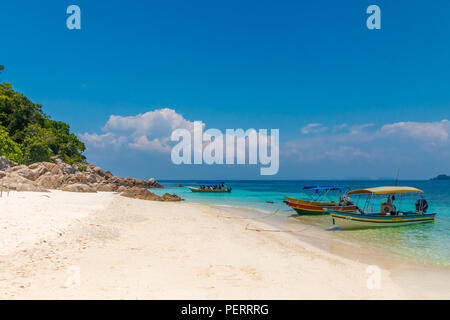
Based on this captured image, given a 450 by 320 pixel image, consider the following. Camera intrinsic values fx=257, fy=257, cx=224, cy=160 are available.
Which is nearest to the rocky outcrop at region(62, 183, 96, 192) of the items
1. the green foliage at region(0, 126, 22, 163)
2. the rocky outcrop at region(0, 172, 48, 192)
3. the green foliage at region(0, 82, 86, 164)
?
the rocky outcrop at region(0, 172, 48, 192)

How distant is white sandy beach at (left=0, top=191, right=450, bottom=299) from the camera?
5.44 meters

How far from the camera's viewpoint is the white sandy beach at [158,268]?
5.44m

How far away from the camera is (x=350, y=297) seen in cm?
583

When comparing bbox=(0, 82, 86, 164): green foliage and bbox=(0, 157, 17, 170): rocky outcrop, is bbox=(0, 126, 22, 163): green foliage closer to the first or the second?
bbox=(0, 82, 86, 164): green foliage

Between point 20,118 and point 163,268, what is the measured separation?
180 ft

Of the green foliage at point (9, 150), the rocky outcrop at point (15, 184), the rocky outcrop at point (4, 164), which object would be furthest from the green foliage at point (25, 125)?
the rocky outcrop at point (15, 184)

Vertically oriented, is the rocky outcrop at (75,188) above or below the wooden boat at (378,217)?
above

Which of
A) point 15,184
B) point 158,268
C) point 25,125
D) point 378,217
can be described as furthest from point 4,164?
point 378,217

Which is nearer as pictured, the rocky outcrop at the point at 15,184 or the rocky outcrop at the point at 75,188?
the rocky outcrop at the point at 15,184

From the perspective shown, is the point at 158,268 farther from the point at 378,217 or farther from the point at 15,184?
the point at 15,184

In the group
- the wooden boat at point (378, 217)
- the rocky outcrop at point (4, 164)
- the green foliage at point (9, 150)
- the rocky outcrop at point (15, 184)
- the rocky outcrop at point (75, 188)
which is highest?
the green foliage at point (9, 150)

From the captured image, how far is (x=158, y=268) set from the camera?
22.6ft

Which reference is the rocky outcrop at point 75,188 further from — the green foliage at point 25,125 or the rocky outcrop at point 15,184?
the green foliage at point 25,125
